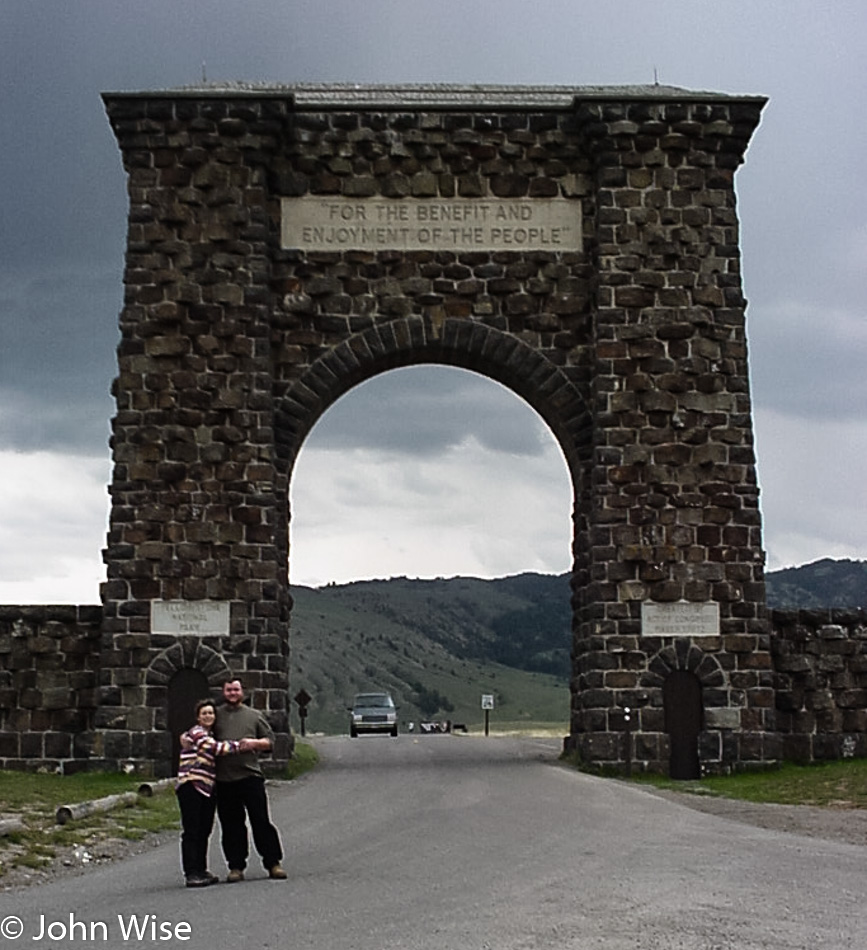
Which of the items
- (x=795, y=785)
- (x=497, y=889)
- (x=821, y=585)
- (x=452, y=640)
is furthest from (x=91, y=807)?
(x=821, y=585)

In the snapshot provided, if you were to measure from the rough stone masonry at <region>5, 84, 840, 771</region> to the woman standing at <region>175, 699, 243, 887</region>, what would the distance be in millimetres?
10874

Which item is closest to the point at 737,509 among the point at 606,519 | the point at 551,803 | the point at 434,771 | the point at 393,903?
the point at 606,519

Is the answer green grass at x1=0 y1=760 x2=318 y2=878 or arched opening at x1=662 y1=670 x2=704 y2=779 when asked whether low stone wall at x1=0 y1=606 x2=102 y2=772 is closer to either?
green grass at x1=0 y1=760 x2=318 y2=878

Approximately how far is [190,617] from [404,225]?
22.3 feet

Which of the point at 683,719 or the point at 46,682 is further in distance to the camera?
the point at 46,682

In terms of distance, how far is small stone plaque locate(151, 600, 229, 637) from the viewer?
23094 millimetres

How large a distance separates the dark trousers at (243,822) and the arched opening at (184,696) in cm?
1093

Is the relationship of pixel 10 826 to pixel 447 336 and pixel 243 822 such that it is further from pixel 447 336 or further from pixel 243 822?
pixel 447 336

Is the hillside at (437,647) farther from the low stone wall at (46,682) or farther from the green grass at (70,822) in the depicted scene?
the green grass at (70,822)

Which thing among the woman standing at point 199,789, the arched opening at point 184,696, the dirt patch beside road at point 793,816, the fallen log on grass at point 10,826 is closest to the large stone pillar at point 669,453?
the dirt patch beside road at point 793,816

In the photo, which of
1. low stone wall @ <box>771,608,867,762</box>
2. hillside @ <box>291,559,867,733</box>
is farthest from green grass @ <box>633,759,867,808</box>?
hillside @ <box>291,559,867,733</box>

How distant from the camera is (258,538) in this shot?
76.6ft

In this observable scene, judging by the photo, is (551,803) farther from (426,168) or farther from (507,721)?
(507,721)

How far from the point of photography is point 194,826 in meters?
11.7
